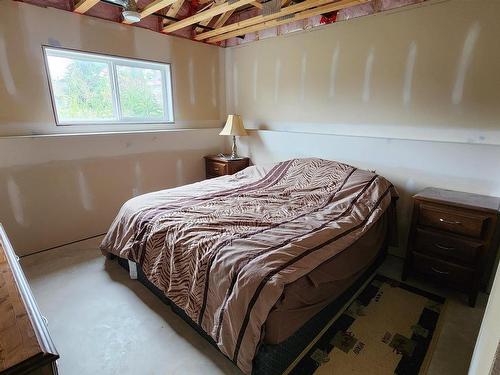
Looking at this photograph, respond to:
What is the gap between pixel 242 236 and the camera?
1.62 meters

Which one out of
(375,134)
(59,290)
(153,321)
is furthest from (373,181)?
(59,290)

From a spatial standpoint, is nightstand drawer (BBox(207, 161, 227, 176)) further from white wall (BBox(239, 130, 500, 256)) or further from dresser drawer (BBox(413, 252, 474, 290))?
dresser drawer (BBox(413, 252, 474, 290))

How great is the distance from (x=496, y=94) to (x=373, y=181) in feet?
3.47

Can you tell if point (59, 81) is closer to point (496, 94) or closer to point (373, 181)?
point (373, 181)

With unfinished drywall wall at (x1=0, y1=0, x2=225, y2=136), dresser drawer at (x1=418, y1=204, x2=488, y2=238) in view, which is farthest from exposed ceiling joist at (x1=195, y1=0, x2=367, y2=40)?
dresser drawer at (x1=418, y1=204, x2=488, y2=238)

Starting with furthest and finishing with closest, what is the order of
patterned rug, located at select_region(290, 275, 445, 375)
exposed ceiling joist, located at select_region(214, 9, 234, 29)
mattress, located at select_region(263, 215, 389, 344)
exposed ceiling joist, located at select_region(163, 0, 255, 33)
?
exposed ceiling joist, located at select_region(214, 9, 234, 29) → exposed ceiling joist, located at select_region(163, 0, 255, 33) → patterned rug, located at select_region(290, 275, 445, 375) → mattress, located at select_region(263, 215, 389, 344)

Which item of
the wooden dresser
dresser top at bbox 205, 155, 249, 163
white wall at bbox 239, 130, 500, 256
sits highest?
white wall at bbox 239, 130, 500, 256

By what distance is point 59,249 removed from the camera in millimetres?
2748

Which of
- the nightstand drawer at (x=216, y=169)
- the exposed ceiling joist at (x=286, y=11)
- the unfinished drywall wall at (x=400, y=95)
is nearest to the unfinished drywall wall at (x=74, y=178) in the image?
the nightstand drawer at (x=216, y=169)

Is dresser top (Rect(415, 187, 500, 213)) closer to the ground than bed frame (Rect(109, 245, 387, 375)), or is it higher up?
higher up

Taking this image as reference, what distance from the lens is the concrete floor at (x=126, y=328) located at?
1.49m

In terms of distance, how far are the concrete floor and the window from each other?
1.62m

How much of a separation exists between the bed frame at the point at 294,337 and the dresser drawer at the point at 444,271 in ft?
1.28

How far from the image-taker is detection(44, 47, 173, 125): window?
2760 millimetres
